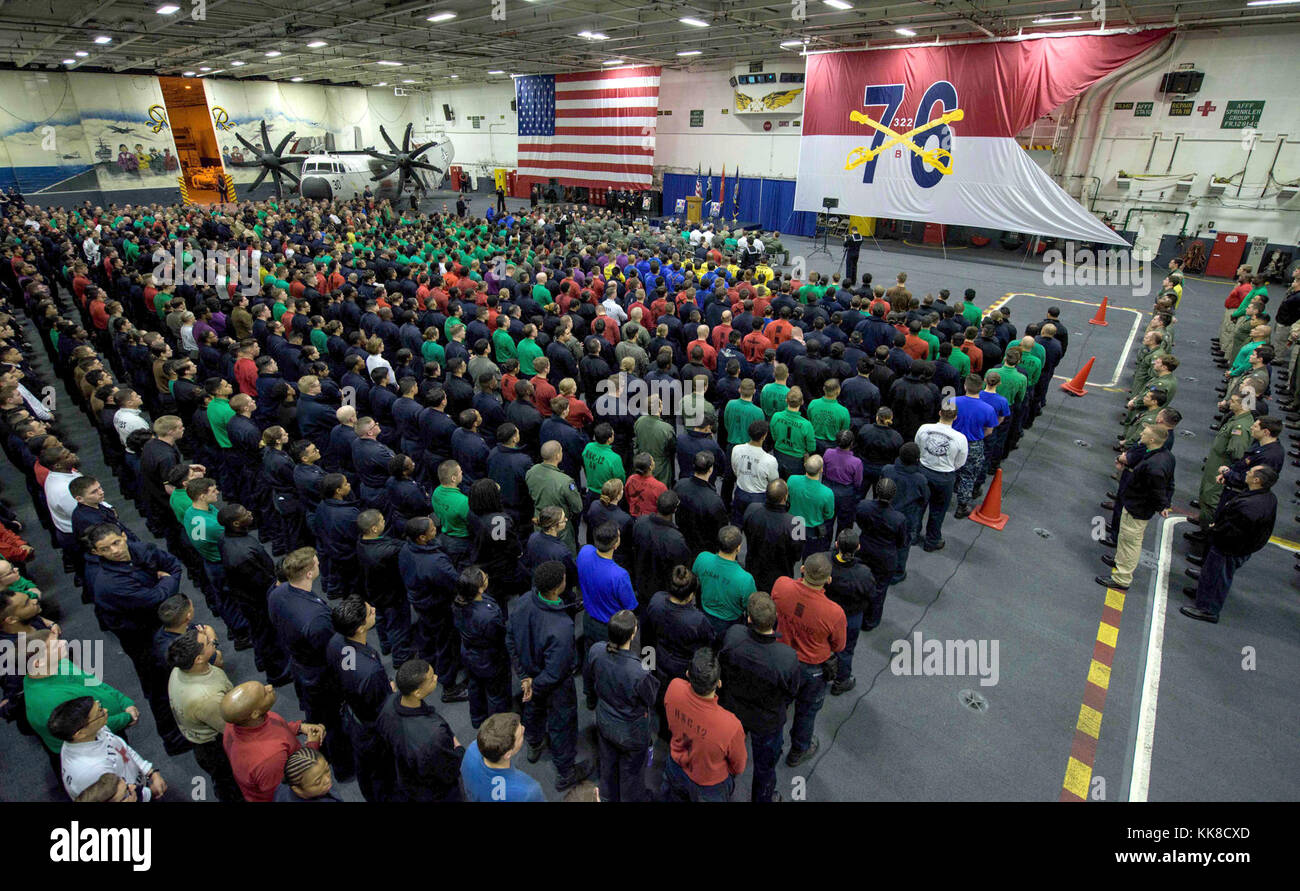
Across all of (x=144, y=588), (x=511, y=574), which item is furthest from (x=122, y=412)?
(x=511, y=574)

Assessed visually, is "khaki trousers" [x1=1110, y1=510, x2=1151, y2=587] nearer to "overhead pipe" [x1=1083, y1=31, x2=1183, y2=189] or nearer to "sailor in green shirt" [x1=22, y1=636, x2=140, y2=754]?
"sailor in green shirt" [x1=22, y1=636, x2=140, y2=754]

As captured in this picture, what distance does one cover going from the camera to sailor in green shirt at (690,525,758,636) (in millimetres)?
4156

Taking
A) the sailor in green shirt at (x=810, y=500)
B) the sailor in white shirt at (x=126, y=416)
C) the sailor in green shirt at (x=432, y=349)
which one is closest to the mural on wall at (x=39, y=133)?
the sailor in green shirt at (x=432, y=349)

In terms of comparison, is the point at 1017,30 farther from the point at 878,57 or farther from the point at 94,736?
the point at 94,736

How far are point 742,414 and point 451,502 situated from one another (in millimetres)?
3171

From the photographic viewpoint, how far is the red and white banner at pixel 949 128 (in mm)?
18312

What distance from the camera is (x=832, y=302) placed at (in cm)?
1097

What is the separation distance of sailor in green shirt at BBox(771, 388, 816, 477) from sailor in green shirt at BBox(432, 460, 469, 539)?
3.12 metres

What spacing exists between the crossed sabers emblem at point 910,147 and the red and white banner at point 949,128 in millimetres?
33

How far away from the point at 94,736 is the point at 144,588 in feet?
5.00

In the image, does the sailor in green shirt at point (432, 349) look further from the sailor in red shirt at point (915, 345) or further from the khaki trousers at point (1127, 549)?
the khaki trousers at point (1127, 549)

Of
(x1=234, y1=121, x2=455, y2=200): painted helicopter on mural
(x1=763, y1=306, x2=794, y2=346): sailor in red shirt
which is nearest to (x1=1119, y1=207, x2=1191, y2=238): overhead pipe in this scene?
(x1=763, y1=306, x2=794, y2=346): sailor in red shirt

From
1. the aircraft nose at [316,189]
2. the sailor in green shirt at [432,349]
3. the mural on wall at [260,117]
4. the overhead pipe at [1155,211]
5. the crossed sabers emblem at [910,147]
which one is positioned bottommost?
the sailor in green shirt at [432,349]

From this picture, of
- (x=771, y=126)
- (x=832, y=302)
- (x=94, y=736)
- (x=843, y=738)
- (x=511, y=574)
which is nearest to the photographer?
(x=94, y=736)
